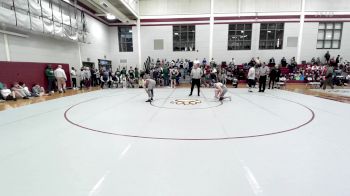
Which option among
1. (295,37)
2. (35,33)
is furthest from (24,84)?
(295,37)

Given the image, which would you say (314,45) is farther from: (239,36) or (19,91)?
(19,91)

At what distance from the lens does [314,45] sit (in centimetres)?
1919

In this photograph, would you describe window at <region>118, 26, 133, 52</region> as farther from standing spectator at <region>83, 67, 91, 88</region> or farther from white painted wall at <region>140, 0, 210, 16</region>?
standing spectator at <region>83, 67, 91, 88</region>

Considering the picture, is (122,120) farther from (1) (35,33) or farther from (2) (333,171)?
(1) (35,33)

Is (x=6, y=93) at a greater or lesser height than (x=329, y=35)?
lesser

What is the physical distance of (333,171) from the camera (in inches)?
106

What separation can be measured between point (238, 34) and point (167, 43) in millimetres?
7218

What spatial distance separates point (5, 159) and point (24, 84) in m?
8.45

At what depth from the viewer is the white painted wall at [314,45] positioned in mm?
18984

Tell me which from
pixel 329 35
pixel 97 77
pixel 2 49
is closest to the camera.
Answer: pixel 2 49

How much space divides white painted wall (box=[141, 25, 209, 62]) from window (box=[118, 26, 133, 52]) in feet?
4.71

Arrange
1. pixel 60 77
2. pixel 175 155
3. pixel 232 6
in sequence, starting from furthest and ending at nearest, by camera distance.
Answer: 1. pixel 232 6
2. pixel 60 77
3. pixel 175 155

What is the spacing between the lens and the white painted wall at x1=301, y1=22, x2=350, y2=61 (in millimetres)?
18984

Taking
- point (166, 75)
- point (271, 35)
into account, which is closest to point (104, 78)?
point (166, 75)
